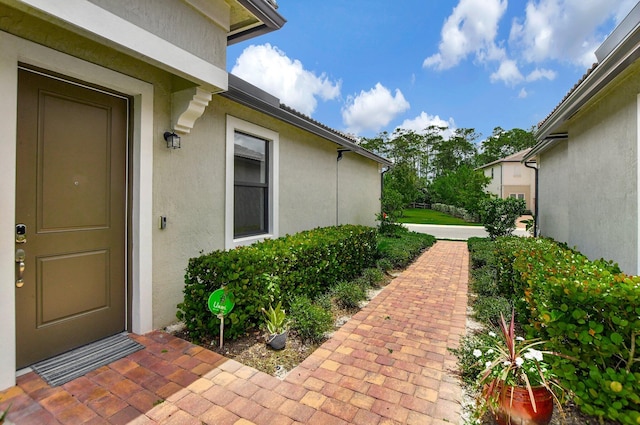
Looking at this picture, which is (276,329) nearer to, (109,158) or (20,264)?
(20,264)

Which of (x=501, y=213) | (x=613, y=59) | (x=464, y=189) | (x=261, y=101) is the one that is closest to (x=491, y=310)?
(x=613, y=59)

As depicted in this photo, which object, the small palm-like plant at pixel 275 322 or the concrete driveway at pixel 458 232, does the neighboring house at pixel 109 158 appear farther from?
the concrete driveway at pixel 458 232

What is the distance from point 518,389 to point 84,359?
4.08 meters

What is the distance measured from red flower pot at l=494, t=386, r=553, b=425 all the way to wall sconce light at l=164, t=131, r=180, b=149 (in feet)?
14.3

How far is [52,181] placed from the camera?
2.99m

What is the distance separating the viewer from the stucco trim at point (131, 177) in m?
2.54

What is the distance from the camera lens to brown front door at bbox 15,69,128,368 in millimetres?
2820

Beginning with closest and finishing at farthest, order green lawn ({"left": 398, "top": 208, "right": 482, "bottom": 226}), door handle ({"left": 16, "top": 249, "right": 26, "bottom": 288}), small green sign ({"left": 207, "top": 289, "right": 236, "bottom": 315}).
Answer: door handle ({"left": 16, "top": 249, "right": 26, "bottom": 288}) → small green sign ({"left": 207, "top": 289, "right": 236, "bottom": 315}) → green lawn ({"left": 398, "top": 208, "right": 482, "bottom": 226})

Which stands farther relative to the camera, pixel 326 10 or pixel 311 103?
pixel 311 103

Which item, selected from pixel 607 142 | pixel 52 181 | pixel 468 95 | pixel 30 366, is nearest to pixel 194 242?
pixel 52 181

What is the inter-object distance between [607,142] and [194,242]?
641 cm

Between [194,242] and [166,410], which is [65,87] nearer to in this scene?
[194,242]

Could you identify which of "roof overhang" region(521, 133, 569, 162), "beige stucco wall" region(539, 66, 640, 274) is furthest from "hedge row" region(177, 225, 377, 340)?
"roof overhang" region(521, 133, 569, 162)

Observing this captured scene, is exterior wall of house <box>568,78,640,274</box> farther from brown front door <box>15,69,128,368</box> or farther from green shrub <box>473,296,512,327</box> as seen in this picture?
brown front door <box>15,69,128,368</box>
